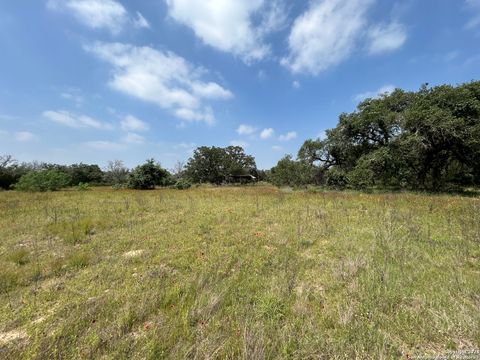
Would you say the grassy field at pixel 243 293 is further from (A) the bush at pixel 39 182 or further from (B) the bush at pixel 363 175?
(A) the bush at pixel 39 182

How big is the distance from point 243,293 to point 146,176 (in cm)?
3297

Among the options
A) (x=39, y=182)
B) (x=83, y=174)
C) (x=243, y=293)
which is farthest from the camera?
(x=83, y=174)

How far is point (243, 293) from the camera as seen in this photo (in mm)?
3191

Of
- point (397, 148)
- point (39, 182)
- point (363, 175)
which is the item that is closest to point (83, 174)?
point (39, 182)

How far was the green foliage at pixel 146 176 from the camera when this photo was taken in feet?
106

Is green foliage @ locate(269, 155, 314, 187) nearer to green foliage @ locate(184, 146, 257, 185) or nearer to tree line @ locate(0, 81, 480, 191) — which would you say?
tree line @ locate(0, 81, 480, 191)

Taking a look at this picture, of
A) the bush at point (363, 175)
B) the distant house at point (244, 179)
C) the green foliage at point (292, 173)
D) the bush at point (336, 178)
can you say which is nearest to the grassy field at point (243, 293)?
the bush at point (363, 175)

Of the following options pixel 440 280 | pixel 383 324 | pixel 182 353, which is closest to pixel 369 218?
pixel 440 280

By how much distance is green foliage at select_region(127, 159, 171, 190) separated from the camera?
106ft

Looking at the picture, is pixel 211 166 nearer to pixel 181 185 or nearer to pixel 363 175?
pixel 181 185

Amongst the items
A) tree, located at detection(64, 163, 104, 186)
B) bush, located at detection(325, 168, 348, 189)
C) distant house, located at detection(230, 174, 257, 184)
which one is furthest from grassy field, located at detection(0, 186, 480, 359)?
distant house, located at detection(230, 174, 257, 184)

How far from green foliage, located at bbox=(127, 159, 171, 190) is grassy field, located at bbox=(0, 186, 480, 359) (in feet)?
88.7

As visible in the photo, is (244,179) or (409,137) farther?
(244,179)

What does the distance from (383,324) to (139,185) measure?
34.0 m
